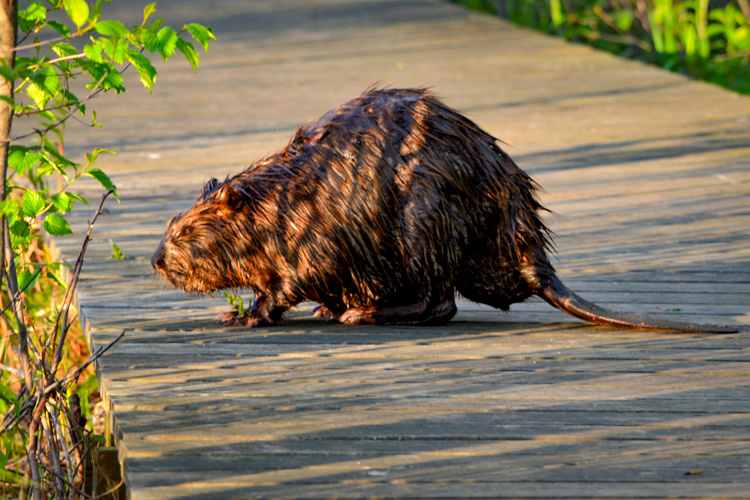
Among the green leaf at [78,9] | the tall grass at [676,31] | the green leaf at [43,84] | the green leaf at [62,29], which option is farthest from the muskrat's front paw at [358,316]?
the tall grass at [676,31]

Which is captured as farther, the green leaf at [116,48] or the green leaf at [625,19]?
the green leaf at [625,19]

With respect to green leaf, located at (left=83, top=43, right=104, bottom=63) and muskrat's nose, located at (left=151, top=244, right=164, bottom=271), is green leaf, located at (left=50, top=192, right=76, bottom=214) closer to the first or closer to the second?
green leaf, located at (left=83, top=43, right=104, bottom=63)

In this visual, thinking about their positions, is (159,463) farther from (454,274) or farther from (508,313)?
(508,313)

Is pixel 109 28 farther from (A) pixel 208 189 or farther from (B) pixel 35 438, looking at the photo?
(A) pixel 208 189

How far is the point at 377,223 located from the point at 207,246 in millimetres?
539

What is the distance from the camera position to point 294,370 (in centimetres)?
293

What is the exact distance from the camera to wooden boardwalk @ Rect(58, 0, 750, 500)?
7.58 ft

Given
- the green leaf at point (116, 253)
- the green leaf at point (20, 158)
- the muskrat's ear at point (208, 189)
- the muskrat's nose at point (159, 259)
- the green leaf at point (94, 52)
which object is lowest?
the green leaf at point (116, 253)

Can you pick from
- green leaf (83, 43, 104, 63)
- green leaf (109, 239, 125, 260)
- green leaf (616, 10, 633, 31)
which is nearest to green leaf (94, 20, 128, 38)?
green leaf (83, 43, 104, 63)

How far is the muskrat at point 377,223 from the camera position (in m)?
3.20

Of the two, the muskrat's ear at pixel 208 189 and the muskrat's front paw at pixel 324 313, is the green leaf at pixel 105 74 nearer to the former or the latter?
the muskrat's ear at pixel 208 189

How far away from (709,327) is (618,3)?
27.0 feet

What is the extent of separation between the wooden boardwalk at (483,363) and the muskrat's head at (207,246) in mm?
168

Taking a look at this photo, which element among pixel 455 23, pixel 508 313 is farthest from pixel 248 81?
pixel 508 313
